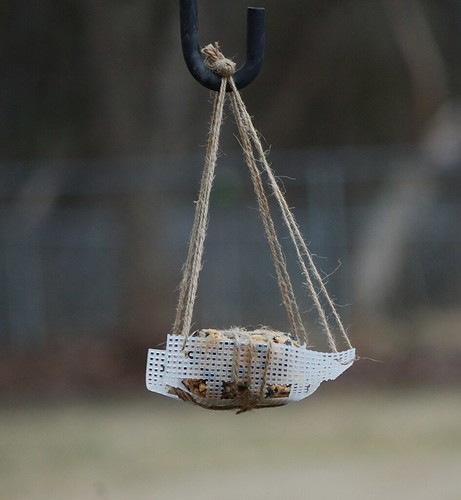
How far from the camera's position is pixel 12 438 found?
13844 mm

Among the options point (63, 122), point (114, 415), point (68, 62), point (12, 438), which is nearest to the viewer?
point (12, 438)

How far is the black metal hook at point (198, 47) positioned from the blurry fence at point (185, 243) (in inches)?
459

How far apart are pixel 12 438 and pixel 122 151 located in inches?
229

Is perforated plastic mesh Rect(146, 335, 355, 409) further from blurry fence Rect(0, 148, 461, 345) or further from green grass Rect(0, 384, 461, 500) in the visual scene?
blurry fence Rect(0, 148, 461, 345)

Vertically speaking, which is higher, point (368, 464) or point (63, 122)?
point (63, 122)

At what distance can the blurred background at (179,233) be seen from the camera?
47.6ft

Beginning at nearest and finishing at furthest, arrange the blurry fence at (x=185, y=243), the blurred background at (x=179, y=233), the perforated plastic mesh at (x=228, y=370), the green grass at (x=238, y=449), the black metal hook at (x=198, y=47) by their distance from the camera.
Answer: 1. the black metal hook at (x=198, y=47)
2. the perforated plastic mesh at (x=228, y=370)
3. the green grass at (x=238, y=449)
4. the blurred background at (x=179, y=233)
5. the blurry fence at (x=185, y=243)

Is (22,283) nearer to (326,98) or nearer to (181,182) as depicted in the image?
(181,182)

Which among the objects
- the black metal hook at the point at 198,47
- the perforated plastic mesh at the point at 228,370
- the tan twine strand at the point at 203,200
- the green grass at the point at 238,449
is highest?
the black metal hook at the point at 198,47

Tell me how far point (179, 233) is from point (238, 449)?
462 centimetres

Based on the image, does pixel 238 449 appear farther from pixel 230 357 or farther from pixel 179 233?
pixel 230 357

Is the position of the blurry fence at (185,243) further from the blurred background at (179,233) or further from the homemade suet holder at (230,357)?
the homemade suet holder at (230,357)

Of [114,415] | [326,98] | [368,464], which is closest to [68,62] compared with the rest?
[326,98]

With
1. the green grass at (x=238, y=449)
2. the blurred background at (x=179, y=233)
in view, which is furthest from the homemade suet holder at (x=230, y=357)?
the blurred background at (x=179, y=233)
